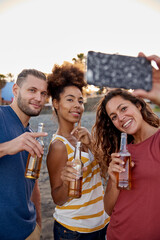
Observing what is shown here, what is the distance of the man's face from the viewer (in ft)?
8.67

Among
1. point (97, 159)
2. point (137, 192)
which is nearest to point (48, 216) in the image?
point (97, 159)

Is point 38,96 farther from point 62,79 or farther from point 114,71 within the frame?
point 114,71

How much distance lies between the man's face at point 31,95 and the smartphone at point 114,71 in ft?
3.50

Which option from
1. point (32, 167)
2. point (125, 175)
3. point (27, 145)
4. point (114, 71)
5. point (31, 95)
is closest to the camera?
point (114, 71)

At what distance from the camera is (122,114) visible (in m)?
2.40

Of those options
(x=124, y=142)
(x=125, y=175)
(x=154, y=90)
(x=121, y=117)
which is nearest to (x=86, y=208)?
(x=125, y=175)

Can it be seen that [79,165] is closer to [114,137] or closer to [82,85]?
[114,137]

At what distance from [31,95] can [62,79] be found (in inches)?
22.5

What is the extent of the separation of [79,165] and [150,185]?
831 millimetres

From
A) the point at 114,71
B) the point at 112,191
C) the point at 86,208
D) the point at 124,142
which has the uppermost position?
the point at 114,71

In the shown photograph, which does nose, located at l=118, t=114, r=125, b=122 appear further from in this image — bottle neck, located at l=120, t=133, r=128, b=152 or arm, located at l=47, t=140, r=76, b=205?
arm, located at l=47, t=140, r=76, b=205

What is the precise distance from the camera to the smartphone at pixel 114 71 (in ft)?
5.93

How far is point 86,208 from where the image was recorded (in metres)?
2.55

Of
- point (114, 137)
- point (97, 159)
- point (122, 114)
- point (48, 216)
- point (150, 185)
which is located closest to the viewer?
point (150, 185)
